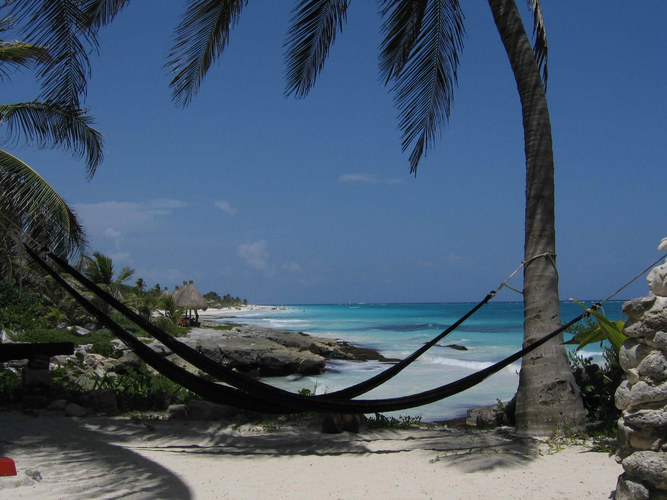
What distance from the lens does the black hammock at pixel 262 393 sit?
9.59ft

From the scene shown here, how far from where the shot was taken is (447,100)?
15.1 feet

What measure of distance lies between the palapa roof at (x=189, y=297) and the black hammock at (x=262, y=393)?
39.5 ft

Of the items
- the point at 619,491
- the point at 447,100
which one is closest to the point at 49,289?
the point at 447,100

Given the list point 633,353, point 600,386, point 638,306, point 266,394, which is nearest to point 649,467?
point 633,353

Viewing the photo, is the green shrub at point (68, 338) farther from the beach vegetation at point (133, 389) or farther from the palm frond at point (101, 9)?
the palm frond at point (101, 9)

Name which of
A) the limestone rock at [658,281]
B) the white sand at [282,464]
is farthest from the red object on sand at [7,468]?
the limestone rock at [658,281]

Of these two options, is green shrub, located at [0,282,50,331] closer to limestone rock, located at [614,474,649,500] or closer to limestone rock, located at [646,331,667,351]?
limestone rock, located at [614,474,649,500]

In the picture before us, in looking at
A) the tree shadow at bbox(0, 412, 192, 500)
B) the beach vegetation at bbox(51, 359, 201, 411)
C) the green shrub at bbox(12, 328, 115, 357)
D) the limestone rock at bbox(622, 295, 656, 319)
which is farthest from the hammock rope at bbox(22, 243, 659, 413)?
the green shrub at bbox(12, 328, 115, 357)

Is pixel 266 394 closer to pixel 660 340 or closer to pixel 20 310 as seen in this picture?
pixel 660 340

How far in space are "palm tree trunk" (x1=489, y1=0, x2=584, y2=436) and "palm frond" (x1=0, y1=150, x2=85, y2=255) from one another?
13.6ft

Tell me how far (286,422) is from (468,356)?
38.1 ft

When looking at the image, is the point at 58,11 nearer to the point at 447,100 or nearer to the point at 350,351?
the point at 447,100

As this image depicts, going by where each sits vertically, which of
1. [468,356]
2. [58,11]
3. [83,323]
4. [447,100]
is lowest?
[468,356]

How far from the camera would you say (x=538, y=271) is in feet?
11.9
